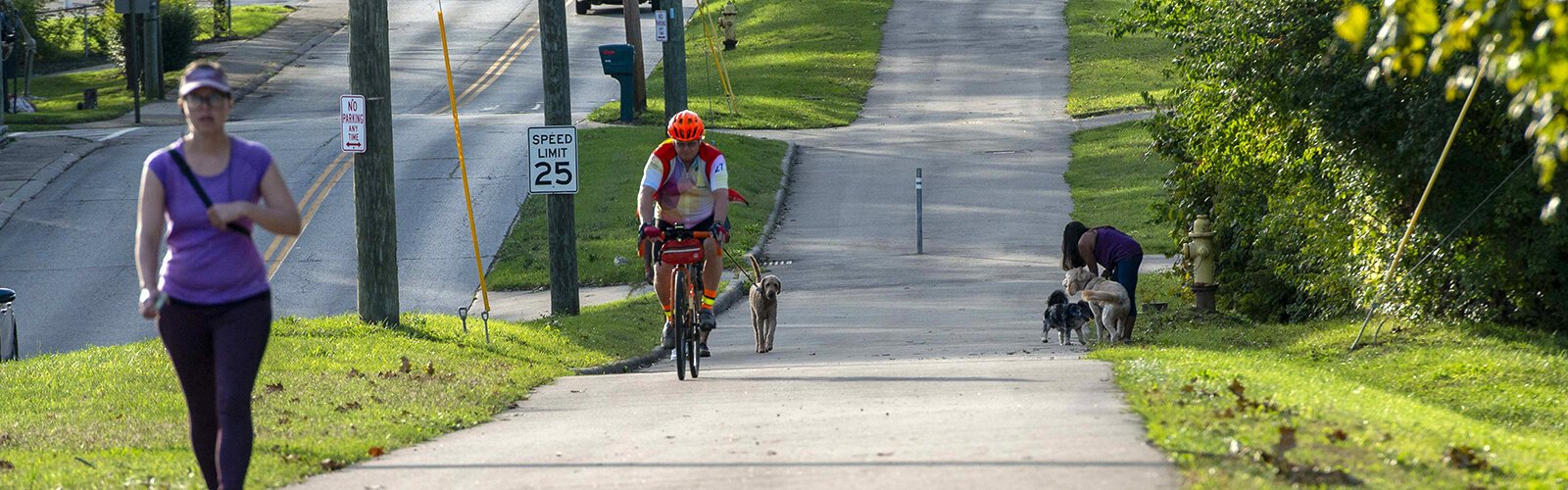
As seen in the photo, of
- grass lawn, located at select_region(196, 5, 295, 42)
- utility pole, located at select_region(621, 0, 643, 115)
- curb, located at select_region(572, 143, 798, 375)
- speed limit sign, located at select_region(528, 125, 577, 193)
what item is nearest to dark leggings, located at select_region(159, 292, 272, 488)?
curb, located at select_region(572, 143, 798, 375)

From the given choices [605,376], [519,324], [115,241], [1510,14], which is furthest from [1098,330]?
[115,241]

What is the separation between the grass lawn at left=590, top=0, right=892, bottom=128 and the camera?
1468 inches

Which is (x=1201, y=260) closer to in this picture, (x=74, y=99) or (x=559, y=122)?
(x=559, y=122)

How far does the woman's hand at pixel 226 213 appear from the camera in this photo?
6.52m

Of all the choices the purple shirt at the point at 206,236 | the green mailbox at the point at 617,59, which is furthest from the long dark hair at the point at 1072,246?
the green mailbox at the point at 617,59

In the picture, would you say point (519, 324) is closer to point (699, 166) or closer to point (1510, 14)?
point (699, 166)

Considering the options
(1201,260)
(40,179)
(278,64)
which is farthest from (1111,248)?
(278,64)

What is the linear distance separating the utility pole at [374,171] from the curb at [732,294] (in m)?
2.20

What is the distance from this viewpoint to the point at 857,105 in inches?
1554

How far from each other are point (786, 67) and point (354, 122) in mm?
29778

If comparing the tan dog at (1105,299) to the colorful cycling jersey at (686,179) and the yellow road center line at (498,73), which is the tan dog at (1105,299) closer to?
the colorful cycling jersey at (686,179)

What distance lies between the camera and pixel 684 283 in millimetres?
12117

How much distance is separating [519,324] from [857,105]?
23.3m

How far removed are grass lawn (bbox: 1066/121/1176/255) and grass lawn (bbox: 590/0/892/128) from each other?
612 cm
